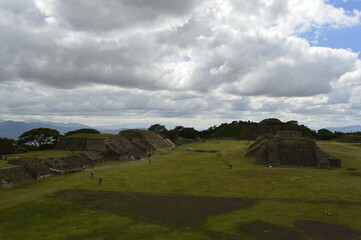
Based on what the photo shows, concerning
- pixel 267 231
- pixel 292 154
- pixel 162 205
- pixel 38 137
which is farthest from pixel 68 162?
pixel 292 154

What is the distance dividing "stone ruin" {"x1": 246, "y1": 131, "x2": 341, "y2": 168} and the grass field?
22.3ft

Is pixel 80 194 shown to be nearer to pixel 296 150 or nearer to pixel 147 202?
pixel 147 202

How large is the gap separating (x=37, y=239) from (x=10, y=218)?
6482 millimetres

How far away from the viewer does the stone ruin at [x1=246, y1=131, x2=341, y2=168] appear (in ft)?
152

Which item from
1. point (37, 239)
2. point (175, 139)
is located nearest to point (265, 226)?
point (37, 239)

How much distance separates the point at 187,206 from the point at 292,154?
34242 mm

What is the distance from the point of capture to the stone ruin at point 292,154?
4647 centimetres

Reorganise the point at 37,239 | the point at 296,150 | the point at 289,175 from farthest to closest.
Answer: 1. the point at 296,150
2. the point at 289,175
3. the point at 37,239

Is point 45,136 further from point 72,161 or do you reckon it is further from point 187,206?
point 187,206

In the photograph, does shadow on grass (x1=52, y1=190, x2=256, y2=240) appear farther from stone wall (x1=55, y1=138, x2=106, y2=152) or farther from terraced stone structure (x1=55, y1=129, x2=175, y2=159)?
stone wall (x1=55, y1=138, x2=106, y2=152)

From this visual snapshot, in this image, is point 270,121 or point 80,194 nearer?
point 80,194

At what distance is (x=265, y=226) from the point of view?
19422 mm

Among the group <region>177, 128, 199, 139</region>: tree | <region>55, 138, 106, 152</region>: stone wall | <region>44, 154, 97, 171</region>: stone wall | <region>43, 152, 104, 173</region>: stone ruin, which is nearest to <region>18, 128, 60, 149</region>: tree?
<region>55, 138, 106, 152</region>: stone wall

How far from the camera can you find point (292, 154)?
165ft
